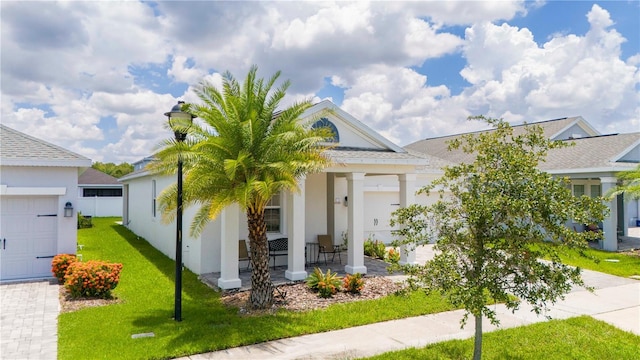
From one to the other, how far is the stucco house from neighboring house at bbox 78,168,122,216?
17.4 metres

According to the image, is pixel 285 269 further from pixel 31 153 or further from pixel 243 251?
pixel 31 153

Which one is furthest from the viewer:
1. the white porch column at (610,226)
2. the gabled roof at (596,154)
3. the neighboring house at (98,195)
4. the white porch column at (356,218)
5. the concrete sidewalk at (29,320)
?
the neighboring house at (98,195)

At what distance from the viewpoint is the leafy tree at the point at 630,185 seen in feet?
51.9

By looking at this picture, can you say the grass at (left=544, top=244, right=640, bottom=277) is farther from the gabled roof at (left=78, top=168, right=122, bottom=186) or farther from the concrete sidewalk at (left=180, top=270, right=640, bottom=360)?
the gabled roof at (left=78, top=168, right=122, bottom=186)

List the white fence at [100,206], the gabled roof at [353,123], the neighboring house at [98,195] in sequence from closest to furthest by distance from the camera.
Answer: the gabled roof at [353,123] < the white fence at [100,206] < the neighboring house at [98,195]

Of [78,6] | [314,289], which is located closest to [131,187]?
[78,6]

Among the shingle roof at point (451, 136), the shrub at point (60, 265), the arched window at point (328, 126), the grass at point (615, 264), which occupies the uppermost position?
the shingle roof at point (451, 136)

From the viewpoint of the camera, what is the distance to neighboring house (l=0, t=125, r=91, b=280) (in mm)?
11984

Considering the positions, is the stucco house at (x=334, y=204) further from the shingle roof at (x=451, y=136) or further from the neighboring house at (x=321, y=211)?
the shingle roof at (x=451, y=136)

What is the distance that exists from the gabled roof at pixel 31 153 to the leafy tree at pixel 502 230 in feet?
35.7

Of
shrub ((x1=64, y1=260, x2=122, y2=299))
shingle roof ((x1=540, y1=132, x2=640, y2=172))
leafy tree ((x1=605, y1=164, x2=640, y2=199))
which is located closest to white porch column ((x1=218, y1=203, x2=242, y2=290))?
shrub ((x1=64, y1=260, x2=122, y2=299))

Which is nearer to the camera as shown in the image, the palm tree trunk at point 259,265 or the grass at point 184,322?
the grass at point 184,322

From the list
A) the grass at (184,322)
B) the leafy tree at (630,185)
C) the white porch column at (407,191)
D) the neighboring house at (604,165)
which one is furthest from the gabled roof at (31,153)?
the leafy tree at (630,185)

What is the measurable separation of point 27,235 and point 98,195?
28.6 m
